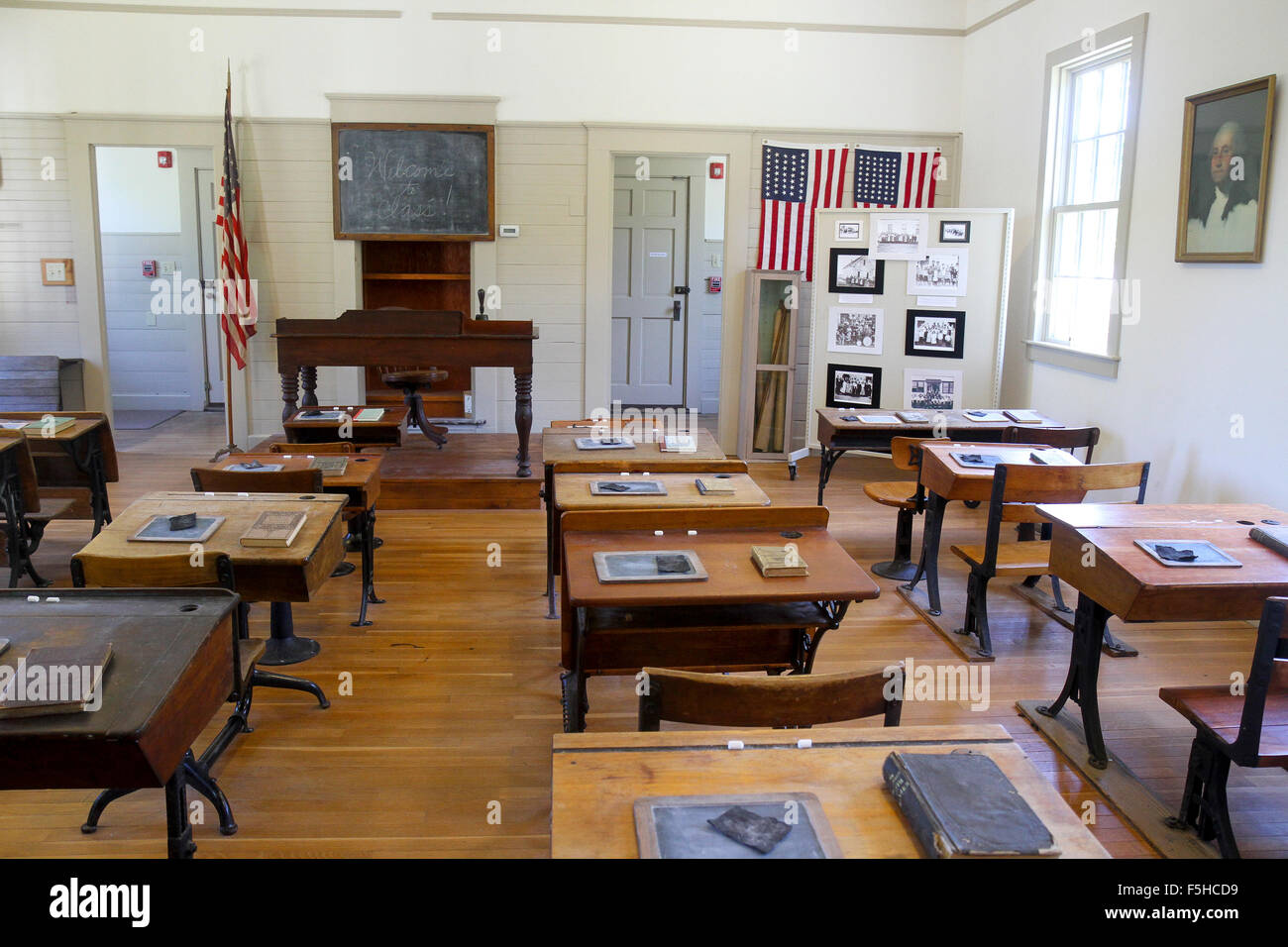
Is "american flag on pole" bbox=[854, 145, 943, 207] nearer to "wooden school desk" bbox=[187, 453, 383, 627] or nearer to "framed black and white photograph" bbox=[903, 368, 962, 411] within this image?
"framed black and white photograph" bbox=[903, 368, 962, 411]

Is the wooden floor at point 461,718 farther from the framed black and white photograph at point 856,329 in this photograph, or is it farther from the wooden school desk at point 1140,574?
the framed black and white photograph at point 856,329

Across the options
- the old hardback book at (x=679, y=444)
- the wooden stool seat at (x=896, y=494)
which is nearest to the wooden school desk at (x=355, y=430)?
the old hardback book at (x=679, y=444)

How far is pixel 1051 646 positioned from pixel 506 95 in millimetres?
5811

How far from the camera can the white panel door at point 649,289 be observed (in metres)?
9.92

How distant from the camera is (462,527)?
6387 millimetres

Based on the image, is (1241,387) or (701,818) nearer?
(701,818)

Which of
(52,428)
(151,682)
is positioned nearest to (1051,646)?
(151,682)

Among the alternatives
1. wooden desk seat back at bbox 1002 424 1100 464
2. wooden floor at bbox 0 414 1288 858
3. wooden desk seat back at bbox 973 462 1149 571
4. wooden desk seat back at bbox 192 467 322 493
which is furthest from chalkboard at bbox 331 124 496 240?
wooden desk seat back at bbox 973 462 1149 571

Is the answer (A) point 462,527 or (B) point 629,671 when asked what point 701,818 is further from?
(A) point 462,527

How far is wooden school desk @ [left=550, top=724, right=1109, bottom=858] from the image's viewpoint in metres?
1.71

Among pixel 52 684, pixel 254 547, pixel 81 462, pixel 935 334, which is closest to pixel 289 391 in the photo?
pixel 81 462

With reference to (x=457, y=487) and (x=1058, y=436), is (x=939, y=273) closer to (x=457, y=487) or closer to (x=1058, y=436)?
(x=1058, y=436)

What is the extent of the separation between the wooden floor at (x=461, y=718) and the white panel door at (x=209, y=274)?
14.2ft

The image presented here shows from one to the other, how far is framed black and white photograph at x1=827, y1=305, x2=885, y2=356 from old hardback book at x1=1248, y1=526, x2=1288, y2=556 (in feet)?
15.1
